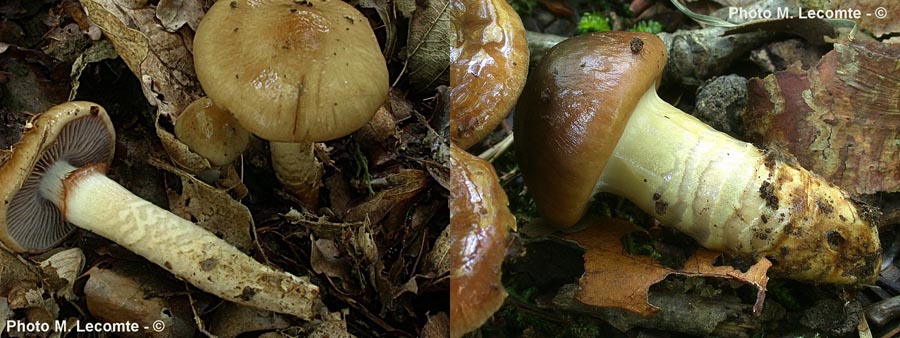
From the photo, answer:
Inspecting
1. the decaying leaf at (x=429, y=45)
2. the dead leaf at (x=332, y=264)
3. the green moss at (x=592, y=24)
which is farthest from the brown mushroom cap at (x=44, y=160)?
the green moss at (x=592, y=24)

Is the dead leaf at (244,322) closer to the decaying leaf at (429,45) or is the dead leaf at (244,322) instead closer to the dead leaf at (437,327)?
the dead leaf at (437,327)

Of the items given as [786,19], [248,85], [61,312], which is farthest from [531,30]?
[61,312]

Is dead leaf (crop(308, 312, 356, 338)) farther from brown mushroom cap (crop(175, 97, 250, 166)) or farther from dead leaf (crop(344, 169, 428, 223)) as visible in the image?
brown mushroom cap (crop(175, 97, 250, 166))

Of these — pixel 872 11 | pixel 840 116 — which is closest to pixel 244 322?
pixel 840 116

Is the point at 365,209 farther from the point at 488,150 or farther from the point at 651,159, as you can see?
the point at 651,159

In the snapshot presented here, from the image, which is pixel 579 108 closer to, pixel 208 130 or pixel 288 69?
pixel 288 69
